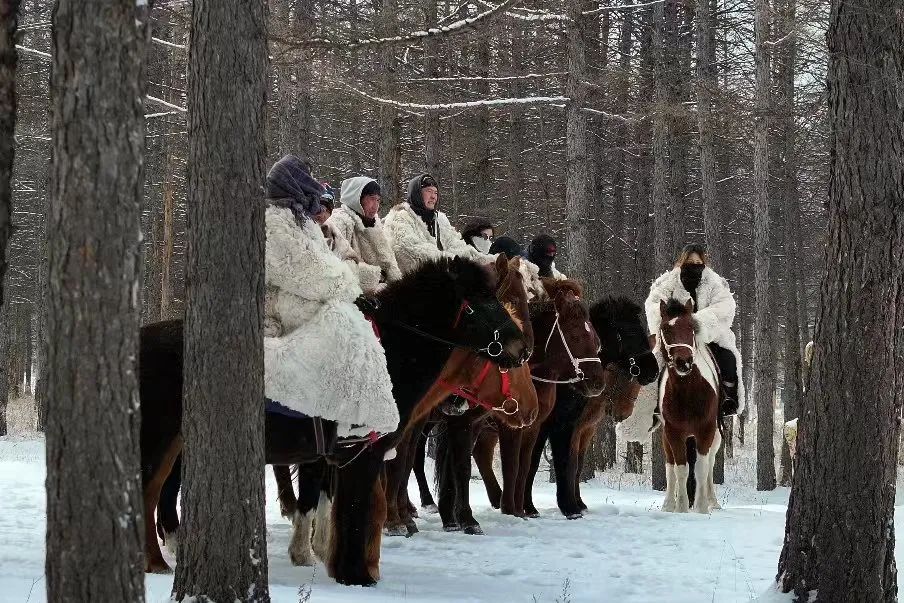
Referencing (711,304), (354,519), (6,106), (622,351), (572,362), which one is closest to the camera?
(6,106)

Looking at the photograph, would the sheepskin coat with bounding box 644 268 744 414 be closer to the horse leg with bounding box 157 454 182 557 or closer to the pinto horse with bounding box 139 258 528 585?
the pinto horse with bounding box 139 258 528 585

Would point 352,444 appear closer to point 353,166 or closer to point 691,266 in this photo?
point 691,266

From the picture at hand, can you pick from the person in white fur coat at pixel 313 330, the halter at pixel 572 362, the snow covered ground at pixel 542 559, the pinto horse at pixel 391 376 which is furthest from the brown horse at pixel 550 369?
the person in white fur coat at pixel 313 330

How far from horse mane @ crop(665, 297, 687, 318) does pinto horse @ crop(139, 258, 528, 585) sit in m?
4.18

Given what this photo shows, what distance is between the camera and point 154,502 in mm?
7535

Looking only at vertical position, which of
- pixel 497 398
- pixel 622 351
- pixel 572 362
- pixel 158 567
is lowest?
pixel 158 567

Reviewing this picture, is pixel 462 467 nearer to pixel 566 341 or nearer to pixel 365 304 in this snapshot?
pixel 566 341

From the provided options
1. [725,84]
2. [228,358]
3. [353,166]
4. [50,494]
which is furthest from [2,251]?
[353,166]

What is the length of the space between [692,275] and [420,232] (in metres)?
4.38

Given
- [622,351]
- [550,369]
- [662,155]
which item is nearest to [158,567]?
[550,369]

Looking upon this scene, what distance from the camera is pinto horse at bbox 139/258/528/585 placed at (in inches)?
297

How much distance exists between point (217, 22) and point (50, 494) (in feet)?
9.73

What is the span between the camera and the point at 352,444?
305 inches

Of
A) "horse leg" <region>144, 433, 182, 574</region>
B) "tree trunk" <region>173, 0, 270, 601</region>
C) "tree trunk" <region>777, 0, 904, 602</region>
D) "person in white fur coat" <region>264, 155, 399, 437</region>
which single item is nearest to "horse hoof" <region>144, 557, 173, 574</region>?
"horse leg" <region>144, 433, 182, 574</region>
